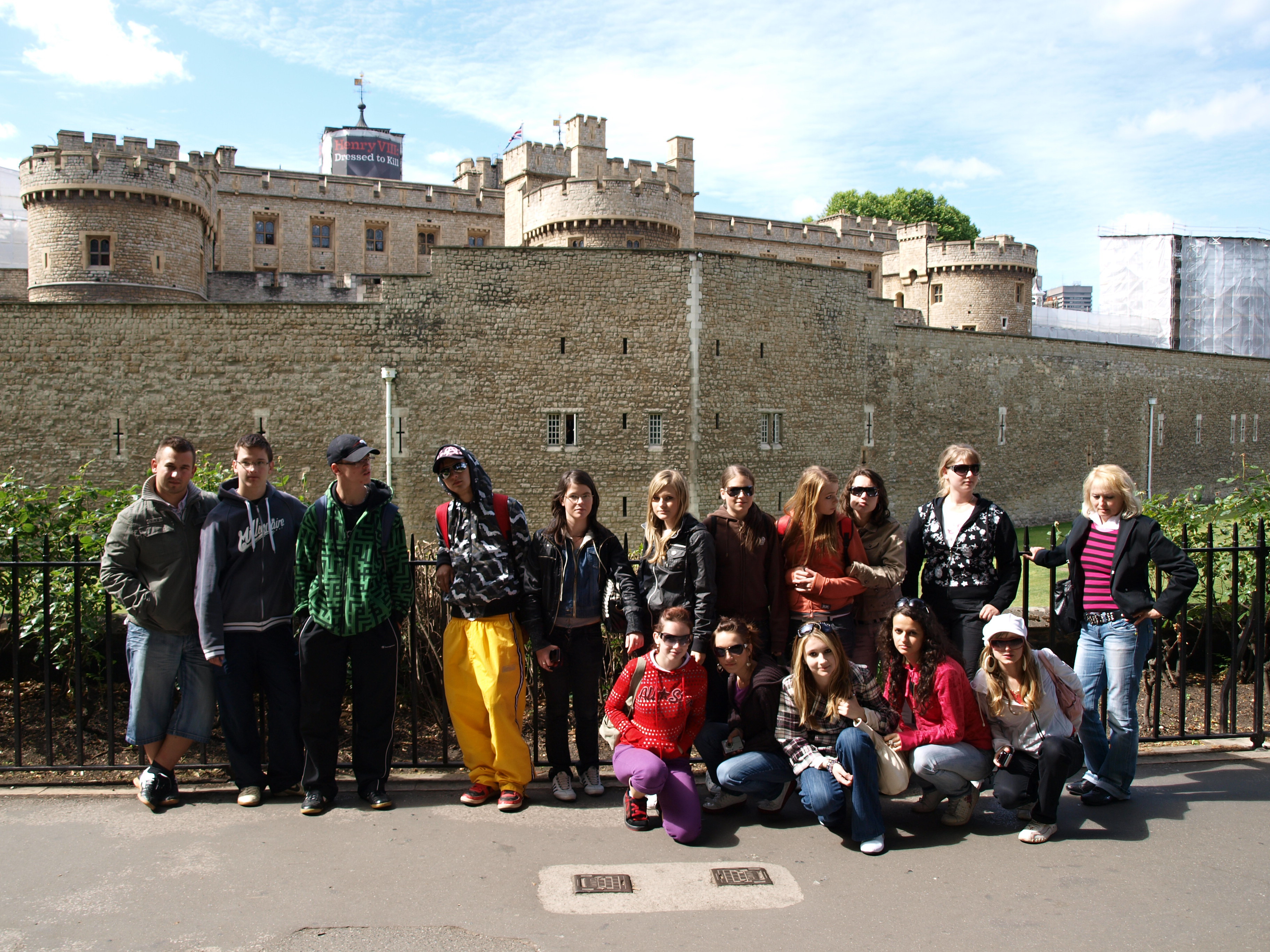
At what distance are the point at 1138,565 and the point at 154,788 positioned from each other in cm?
517

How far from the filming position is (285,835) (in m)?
4.30

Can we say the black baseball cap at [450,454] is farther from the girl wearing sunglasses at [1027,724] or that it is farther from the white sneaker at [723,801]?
the girl wearing sunglasses at [1027,724]

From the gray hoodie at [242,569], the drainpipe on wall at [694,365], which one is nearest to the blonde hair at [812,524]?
the gray hoodie at [242,569]

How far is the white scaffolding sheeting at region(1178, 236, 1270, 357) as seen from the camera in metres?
44.3

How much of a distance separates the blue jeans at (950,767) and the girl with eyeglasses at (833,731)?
0.21 metres

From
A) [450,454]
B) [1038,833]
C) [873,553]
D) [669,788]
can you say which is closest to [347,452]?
[450,454]

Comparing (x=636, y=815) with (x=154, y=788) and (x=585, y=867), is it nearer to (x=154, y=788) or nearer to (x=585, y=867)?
(x=585, y=867)

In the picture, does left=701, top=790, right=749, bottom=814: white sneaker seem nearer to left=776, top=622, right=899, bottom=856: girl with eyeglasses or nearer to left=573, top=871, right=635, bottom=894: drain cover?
left=776, top=622, right=899, bottom=856: girl with eyeglasses

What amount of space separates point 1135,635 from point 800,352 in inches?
697

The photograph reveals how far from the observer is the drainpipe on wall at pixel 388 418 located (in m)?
19.4

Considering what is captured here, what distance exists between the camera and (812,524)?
4.96 m

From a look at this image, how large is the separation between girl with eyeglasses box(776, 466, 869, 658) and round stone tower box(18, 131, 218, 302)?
73.8 ft

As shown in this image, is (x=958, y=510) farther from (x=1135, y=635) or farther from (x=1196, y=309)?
(x=1196, y=309)

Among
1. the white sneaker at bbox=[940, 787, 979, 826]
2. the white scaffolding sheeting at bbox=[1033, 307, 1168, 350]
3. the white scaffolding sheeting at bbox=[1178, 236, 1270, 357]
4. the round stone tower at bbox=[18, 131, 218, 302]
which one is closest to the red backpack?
the white sneaker at bbox=[940, 787, 979, 826]
